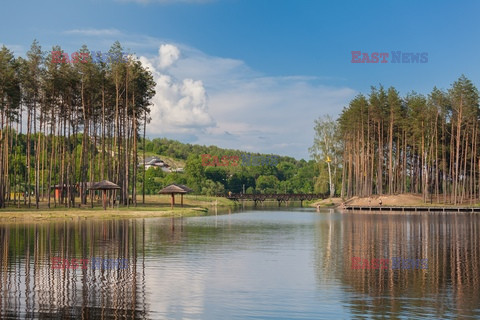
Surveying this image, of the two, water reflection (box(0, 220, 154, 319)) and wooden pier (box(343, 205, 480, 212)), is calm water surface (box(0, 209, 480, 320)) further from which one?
wooden pier (box(343, 205, 480, 212))

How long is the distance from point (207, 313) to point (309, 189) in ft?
540

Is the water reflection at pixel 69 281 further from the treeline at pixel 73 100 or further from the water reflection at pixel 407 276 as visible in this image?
the treeline at pixel 73 100

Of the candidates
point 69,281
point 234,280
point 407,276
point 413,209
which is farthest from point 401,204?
point 69,281

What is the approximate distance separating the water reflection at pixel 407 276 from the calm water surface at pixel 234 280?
0.13ft

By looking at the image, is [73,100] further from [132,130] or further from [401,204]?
[401,204]

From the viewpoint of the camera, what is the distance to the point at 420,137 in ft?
322

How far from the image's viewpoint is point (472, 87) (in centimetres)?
8938

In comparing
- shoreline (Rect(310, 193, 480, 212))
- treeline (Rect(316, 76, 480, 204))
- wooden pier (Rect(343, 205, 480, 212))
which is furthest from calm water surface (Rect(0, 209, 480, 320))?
treeline (Rect(316, 76, 480, 204))

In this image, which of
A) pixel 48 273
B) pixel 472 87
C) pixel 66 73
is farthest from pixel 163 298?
pixel 472 87

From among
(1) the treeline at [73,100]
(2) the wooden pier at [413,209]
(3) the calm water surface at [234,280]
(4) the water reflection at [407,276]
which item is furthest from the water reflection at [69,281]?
(2) the wooden pier at [413,209]

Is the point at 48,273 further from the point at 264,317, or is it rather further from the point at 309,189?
the point at 309,189

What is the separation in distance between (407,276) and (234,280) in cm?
681

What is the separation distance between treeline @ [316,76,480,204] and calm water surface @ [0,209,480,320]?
61.0 metres

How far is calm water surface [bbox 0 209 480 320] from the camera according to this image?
50.5ft
